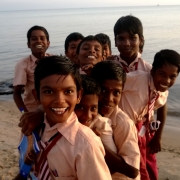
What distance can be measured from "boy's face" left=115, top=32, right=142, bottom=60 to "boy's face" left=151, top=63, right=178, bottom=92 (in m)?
0.47

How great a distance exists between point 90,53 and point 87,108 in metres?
0.87

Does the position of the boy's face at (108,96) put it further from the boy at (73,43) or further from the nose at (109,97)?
the boy at (73,43)

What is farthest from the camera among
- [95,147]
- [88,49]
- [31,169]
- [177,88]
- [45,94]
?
[177,88]

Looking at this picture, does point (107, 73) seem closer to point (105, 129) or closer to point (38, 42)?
point (105, 129)

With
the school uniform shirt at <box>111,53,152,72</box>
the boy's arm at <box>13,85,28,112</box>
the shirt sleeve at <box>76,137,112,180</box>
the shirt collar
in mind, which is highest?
the school uniform shirt at <box>111,53,152,72</box>

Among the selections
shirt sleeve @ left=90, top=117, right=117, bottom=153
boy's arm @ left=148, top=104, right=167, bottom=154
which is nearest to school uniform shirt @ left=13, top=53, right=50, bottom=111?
boy's arm @ left=148, top=104, right=167, bottom=154

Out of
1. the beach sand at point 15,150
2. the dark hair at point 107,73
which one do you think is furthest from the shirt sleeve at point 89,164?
the beach sand at point 15,150

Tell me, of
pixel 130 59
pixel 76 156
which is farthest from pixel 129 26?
pixel 76 156

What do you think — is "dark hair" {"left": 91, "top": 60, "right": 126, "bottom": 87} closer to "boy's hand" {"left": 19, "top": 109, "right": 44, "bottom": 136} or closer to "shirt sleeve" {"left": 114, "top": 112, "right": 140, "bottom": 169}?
"shirt sleeve" {"left": 114, "top": 112, "right": 140, "bottom": 169}

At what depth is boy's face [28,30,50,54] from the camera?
392 cm

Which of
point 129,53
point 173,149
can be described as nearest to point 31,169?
point 129,53

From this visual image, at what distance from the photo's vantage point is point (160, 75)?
A: 8.41ft

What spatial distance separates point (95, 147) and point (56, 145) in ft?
0.74

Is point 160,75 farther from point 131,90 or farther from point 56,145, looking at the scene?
point 56,145
